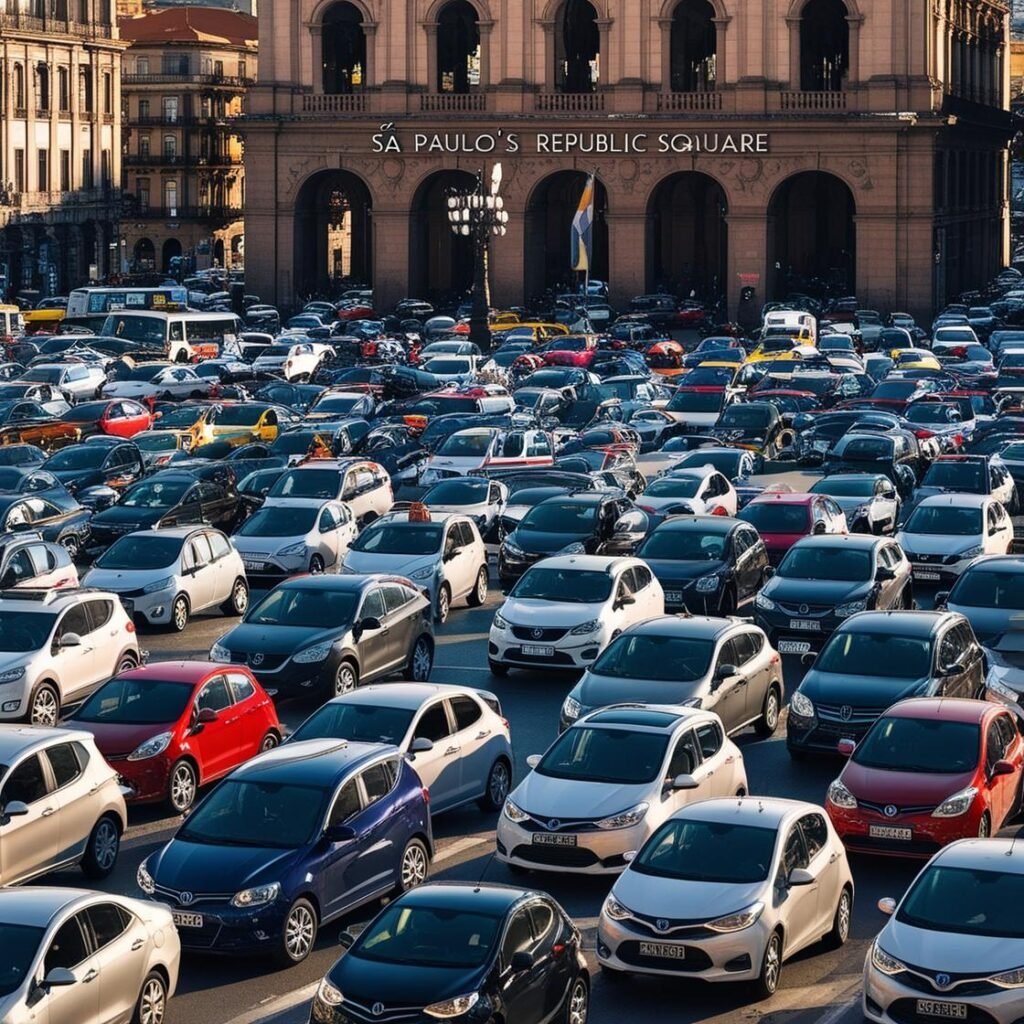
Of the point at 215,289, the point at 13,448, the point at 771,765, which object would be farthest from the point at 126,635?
the point at 215,289

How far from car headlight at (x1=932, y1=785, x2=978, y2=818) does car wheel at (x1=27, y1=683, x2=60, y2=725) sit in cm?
956

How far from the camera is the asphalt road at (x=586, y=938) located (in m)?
16.5

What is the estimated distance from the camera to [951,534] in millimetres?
33156

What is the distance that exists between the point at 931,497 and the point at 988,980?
19.3 m

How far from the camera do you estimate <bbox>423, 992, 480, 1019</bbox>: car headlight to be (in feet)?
47.6

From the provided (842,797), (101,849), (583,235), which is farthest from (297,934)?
(583,235)

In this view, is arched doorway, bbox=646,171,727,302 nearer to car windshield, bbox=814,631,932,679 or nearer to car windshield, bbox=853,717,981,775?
car windshield, bbox=814,631,932,679

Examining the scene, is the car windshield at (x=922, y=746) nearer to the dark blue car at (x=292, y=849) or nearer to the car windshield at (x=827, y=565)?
the dark blue car at (x=292, y=849)

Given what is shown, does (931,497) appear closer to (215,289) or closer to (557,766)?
(557,766)

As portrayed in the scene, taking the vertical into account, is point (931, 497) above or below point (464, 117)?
below

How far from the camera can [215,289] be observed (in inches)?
4424

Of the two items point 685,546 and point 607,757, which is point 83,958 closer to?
point 607,757

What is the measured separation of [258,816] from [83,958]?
329 cm

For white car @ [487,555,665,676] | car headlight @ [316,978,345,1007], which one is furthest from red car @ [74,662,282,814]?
car headlight @ [316,978,345,1007]
